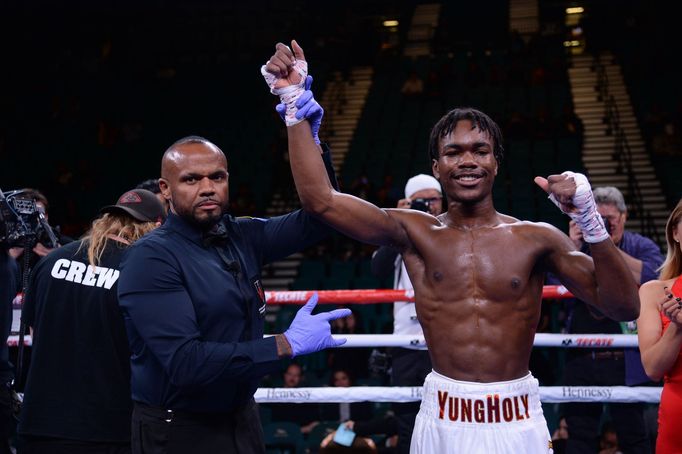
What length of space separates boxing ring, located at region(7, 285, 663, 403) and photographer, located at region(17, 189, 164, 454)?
1.24 metres

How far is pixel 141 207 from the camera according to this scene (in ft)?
9.19

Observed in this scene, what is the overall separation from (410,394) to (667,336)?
1328mm

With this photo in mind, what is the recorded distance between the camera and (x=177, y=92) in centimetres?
1479

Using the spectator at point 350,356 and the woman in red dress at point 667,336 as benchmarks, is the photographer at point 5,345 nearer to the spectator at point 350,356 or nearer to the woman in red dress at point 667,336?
the woman in red dress at point 667,336

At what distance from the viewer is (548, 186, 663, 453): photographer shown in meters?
3.71

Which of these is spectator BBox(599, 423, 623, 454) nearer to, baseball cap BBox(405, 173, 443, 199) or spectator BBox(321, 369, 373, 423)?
spectator BBox(321, 369, 373, 423)

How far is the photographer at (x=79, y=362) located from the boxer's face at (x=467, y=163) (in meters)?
1.15

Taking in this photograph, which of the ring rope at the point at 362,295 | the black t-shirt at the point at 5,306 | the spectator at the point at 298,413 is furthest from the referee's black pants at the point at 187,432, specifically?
the spectator at the point at 298,413

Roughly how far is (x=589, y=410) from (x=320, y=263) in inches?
234

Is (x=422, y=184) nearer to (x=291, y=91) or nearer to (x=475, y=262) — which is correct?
(x=475, y=262)

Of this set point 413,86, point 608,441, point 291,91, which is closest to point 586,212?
point 291,91

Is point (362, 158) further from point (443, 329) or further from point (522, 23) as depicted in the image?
point (443, 329)

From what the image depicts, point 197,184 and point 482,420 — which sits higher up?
point 197,184

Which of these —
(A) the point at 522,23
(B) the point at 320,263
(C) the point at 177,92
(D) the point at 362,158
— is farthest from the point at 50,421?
(A) the point at 522,23
